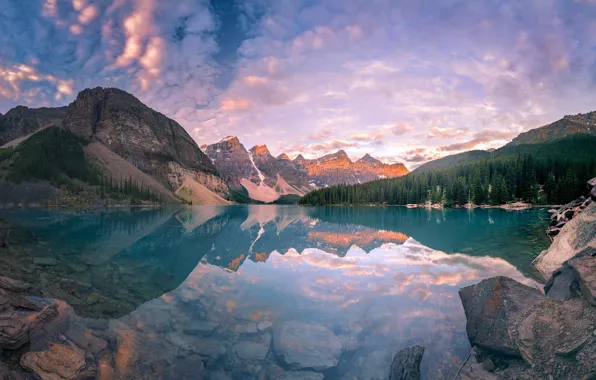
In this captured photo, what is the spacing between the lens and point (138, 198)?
19275 cm

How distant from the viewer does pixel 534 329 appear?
289 inches

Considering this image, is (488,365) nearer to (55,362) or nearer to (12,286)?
(55,362)

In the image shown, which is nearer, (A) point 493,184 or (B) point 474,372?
(B) point 474,372

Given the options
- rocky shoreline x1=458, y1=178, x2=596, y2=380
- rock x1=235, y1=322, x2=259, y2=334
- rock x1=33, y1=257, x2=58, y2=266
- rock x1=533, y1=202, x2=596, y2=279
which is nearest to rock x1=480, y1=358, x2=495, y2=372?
rocky shoreline x1=458, y1=178, x2=596, y2=380

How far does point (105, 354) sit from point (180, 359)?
2187mm

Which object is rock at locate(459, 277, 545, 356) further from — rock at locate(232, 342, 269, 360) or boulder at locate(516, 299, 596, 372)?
rock at locate(232, 342, 269, 360)

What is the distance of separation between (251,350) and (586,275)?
9726mm

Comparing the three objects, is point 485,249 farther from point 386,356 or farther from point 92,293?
point 92,293

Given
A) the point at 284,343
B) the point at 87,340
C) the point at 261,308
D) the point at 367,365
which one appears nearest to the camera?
the point at 367,365

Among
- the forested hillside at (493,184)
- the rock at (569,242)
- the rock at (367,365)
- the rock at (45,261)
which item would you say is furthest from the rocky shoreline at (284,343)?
the forested hillside at (493,184)

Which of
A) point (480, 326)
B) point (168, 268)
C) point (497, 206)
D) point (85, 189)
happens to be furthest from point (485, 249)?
point (85, 189)

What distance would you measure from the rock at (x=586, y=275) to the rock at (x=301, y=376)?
7.10 meters

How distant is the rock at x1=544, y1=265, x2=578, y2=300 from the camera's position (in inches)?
332

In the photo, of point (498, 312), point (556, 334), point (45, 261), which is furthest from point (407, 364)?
point (45, 261)
